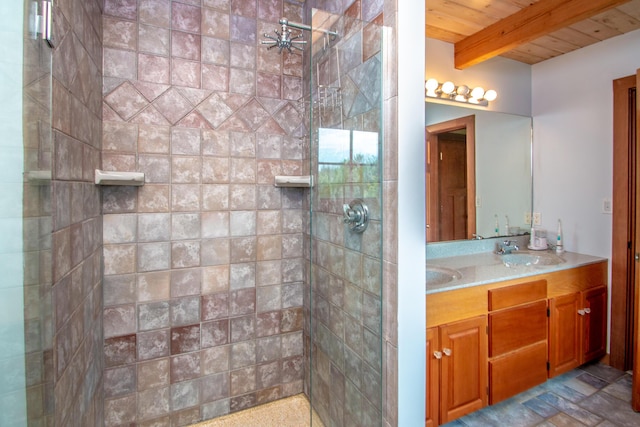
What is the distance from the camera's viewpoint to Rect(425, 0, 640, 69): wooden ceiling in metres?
1.81

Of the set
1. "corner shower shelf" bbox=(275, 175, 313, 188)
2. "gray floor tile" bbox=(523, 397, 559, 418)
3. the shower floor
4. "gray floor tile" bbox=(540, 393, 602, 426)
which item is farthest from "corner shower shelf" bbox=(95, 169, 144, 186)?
"gray floor tile" bbox=(540, 393, 602, 426)

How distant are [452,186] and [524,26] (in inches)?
44.4

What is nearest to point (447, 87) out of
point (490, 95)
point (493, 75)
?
point (490, 95)

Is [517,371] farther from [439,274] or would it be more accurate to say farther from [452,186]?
[452,186]

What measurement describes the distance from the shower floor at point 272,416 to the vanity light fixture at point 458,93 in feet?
7.65

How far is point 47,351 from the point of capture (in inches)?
32.4

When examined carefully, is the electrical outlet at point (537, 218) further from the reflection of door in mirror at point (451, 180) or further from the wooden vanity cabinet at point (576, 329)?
the reflection of door in mirror at point (451, 180)

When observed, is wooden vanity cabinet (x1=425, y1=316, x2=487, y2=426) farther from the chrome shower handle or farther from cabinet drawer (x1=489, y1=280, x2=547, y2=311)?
the chrome shower handle

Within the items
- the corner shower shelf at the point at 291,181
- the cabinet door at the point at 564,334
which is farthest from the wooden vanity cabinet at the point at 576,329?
the corner shower shelf at the point at 291,181

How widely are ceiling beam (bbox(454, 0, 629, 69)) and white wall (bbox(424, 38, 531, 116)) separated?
98 mm

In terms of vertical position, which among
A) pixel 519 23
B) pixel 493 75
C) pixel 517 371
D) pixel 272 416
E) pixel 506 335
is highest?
pixel 519 23

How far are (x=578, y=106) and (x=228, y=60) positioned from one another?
2.77 meters

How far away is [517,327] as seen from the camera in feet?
6.00

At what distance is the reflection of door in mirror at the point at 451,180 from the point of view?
2.19 metres
